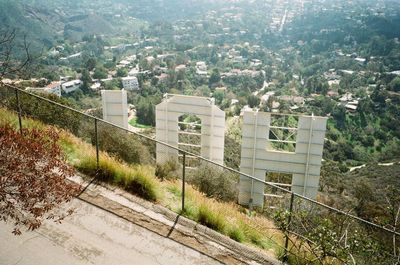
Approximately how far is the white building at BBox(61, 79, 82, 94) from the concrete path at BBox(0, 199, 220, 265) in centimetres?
5799

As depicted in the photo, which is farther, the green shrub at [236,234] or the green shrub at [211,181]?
the green shrub at [211,181]

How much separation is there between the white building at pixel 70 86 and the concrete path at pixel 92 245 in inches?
2283

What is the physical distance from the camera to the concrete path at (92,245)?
17.6ft

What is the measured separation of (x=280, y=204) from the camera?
364 inches

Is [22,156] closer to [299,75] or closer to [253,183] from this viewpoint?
[253,183]

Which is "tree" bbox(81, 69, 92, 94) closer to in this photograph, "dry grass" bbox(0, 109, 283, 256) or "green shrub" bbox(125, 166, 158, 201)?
"dry grass" bbox(0, 109, 283, 256)

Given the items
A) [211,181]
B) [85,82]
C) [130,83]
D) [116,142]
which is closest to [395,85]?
[130,83]

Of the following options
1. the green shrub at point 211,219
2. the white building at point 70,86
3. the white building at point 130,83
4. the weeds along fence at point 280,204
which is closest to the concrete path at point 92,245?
the green shrub at point 211,219

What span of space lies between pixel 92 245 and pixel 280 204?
16.3 feet

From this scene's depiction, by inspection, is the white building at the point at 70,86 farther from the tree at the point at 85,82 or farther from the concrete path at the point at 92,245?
the concrete path at the point at 92,245

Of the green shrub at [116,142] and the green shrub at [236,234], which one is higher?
the green shrub at [116,142]

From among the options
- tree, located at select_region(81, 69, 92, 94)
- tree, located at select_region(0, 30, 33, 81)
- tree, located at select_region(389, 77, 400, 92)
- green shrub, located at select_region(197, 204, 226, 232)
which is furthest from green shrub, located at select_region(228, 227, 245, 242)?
tree, located at select_region(389, 77, 400, 92)

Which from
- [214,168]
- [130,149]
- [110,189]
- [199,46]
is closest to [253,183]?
[214,168]

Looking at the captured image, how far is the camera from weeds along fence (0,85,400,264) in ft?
15.5
